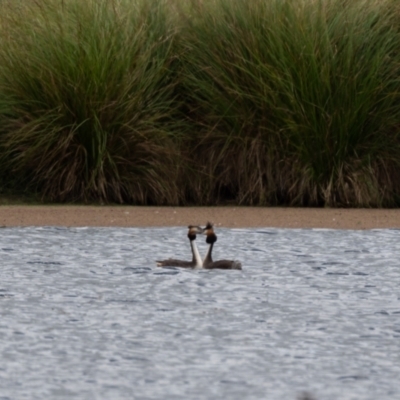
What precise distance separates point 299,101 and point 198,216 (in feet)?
5.13

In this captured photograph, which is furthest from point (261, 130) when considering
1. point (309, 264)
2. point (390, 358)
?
point (390, 358)

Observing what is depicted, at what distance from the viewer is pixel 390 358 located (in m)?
5.97

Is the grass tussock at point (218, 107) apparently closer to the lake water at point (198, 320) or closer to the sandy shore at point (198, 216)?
the sandy shore at point (198, 216)

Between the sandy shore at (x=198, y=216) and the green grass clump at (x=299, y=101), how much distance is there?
1.08 feet

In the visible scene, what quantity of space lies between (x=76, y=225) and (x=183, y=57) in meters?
2.57

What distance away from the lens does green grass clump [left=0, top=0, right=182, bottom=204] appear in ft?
41.3

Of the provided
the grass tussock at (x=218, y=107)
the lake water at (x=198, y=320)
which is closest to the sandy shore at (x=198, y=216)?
the grass tussock at (x=218, y=107)

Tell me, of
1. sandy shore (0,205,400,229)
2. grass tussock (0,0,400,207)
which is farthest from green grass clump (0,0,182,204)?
sandy shore (0,205,400,229)

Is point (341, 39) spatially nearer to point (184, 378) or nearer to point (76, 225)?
point (76, 225)

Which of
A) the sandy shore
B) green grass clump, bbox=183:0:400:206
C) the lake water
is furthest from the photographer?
green grass clump, bbox=183:0:400:206

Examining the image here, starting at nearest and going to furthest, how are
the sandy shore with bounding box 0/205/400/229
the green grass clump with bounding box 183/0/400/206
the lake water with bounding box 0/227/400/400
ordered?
the lake water with bounding box 0/227/400/400
the sandy shore with bounding box 0/205/400/229
the green grass clump with bounding box 183/0/400/206

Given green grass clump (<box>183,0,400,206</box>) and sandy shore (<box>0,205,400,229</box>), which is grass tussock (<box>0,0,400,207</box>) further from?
sandy shore (<box>0,205,400,229</box>)

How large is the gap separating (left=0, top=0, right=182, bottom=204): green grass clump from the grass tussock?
0.01 m

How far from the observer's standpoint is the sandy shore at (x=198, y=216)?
1150 centimetres
